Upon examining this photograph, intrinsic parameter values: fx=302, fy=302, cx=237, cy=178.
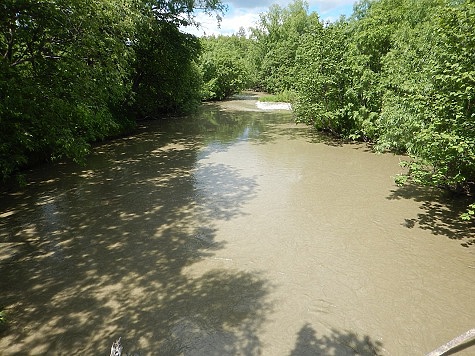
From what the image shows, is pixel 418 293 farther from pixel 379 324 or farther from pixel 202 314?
pixel 202 314

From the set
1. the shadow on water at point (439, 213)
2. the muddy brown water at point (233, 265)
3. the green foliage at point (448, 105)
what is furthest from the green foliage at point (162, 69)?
the shadow on water at point (439, 213)

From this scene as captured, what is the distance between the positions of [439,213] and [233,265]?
236 inches

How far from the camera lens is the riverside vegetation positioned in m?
6.88

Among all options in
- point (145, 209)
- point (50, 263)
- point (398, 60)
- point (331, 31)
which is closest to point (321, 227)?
point (145, 209)

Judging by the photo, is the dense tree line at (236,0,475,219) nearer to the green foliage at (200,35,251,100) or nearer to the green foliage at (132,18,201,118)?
the green foliage at (132,18,201,118)

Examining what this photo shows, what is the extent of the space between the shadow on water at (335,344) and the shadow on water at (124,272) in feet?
2.16

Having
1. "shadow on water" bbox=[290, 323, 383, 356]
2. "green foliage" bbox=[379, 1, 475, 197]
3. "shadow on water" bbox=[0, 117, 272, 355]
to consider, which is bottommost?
"shadow on water" bbox=[290, 323, 383, 356]

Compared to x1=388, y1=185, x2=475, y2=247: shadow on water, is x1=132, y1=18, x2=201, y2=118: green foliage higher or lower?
higher

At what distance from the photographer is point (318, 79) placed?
15430mm

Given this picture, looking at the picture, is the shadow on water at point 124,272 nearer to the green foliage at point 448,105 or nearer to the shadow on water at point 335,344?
the shadow on water at point 335,344

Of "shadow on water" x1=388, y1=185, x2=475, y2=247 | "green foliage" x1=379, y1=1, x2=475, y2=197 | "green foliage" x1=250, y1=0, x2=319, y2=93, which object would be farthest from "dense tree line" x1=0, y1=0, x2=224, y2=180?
"green foliage" x1=250, y1=0, x2=319, y2=93

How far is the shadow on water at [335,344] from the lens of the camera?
4.29 meters

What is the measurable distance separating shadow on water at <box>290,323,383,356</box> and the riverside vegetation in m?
3.81

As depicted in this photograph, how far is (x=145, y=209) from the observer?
8.79m
